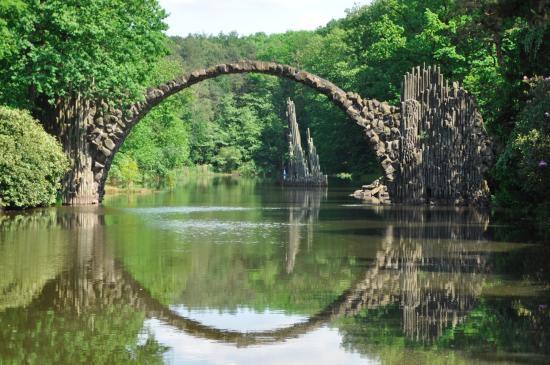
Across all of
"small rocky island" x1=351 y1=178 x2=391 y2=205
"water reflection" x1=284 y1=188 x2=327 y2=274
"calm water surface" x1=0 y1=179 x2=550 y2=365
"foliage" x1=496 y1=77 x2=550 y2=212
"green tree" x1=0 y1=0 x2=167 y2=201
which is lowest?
"calm water surface" x1=0 y1=179 x2=550 y2=365

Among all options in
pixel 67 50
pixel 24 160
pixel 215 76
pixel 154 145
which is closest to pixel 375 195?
pixel 215 76

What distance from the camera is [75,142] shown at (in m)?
31.8

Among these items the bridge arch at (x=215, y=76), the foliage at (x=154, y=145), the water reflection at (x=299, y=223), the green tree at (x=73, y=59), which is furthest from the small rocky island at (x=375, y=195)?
the foliage at (x=154, y=145)

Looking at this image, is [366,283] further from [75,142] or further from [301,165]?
[301,165]

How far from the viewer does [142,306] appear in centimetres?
1167

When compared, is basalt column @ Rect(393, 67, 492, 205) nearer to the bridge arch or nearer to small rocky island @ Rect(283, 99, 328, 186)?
the bridge arch

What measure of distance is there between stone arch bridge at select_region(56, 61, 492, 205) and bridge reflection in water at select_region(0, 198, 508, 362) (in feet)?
26.8

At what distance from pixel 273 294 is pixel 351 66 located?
57.9 metres

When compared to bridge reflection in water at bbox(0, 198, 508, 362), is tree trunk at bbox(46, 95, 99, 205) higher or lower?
higher

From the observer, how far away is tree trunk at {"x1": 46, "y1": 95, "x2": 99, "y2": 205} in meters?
31.7

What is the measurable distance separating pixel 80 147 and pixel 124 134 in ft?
5.34

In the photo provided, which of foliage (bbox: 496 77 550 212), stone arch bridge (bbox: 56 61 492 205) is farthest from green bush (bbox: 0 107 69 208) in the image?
foliage (bbox: 496 77 550 212)

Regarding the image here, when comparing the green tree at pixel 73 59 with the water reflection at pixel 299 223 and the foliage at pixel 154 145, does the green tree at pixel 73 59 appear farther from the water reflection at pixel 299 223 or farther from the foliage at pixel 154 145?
the foliage at pixel 154 145

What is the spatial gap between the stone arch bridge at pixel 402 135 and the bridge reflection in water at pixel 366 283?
8165 millimetres
